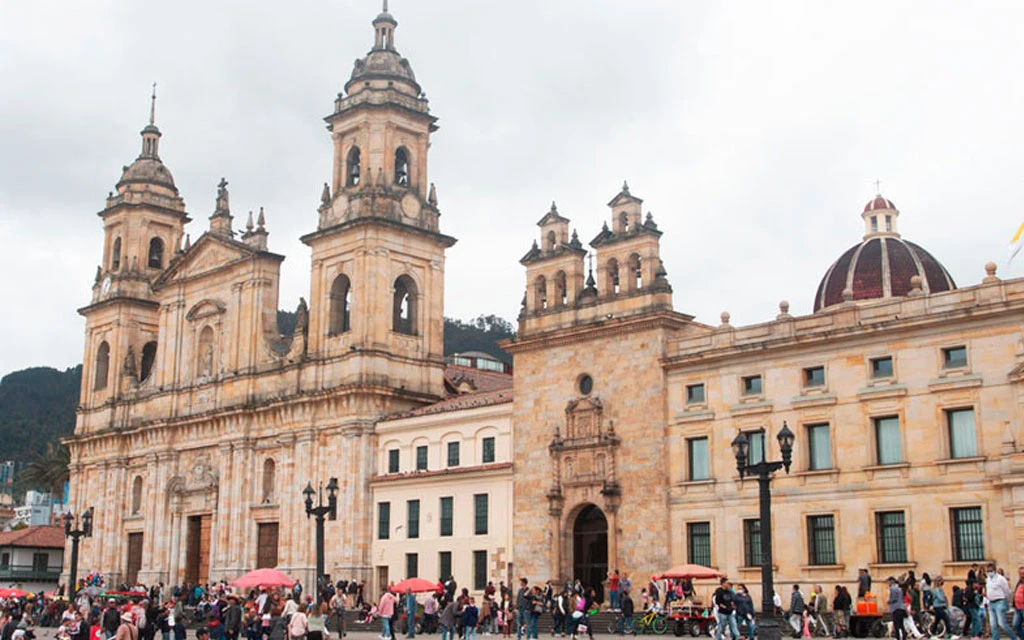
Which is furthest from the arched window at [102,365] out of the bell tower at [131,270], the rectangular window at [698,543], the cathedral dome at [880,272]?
the rectangular window at [698,543]

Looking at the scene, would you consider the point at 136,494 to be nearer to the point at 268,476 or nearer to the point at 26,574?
the point at 268,476

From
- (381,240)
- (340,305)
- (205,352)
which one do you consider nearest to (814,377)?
(381,240)

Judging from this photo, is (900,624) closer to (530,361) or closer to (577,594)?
(577,594)

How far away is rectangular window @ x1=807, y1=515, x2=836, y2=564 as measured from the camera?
39.0 metres

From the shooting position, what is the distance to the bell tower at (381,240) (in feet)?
189

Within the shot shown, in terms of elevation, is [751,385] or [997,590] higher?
[751,385]

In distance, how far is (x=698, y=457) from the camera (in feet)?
141

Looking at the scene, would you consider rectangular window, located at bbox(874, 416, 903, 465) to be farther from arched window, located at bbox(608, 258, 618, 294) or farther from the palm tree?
the palm tree

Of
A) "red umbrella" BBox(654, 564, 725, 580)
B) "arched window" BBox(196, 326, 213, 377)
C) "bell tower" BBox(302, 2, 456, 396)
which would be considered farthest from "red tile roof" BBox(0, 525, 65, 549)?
"red umbrella" BBox(654, 564, 725, 580)

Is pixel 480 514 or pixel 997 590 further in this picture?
pixel 480 514

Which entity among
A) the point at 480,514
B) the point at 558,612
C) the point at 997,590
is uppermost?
the point at 480,514

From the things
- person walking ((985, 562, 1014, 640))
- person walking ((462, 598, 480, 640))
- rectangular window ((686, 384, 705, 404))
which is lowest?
person walking ((462, 598, 480, 640))

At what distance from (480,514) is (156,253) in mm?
36333

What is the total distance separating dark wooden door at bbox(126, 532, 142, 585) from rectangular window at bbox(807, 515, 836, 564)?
40733mm
